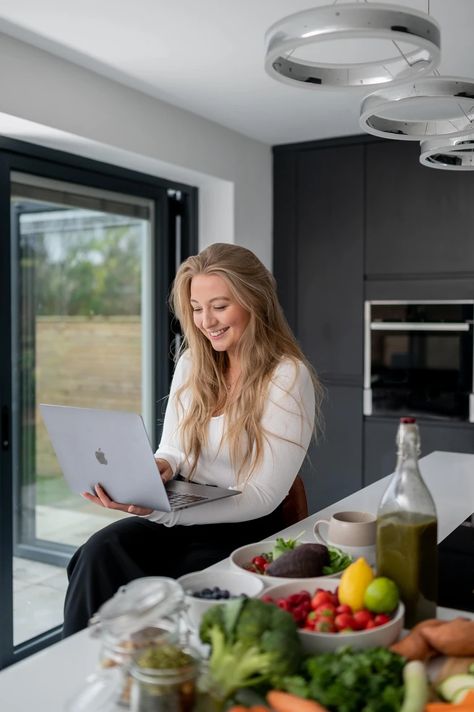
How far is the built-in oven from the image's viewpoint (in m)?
3.87

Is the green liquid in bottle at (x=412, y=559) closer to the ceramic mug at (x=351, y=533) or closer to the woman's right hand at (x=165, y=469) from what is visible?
the ceramic mug at (x=351, y=533)

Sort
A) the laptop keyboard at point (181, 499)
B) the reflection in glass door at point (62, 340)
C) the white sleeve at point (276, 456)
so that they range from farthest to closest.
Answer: the reflection in glass door at point (62, 340), the white sleeve at point (276, 456), the laptop keyboard at point (181, 499)

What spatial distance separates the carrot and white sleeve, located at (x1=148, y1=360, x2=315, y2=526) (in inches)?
35.3

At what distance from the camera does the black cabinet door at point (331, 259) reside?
414 cm

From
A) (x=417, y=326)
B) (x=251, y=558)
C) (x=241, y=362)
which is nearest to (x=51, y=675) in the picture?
(x=251, y=558)

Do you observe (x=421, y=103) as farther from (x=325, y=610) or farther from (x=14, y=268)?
(x=14, y=268)

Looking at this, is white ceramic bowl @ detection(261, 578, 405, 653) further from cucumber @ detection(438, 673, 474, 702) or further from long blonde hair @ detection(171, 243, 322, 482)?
long blonde hair @ detection(171, 243, 322, 482)

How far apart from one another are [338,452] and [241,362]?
2233mm

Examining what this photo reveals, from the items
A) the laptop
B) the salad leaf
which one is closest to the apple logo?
the laptop

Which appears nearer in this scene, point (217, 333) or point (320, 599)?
point (320, 599)

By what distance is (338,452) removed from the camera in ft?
13.8

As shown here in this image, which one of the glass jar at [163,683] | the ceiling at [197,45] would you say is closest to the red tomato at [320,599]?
the glass jar at [163,683]

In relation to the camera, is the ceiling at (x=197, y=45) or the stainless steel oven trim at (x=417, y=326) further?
the stainless steel oven trim at (x=417, y=326)

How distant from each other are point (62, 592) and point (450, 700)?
287cm
